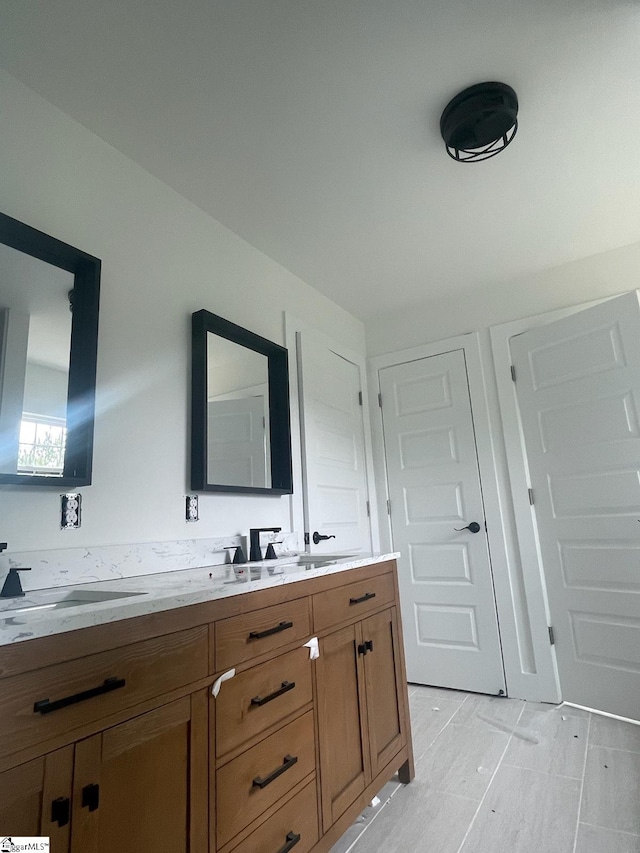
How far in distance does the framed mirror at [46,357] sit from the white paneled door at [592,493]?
2.39 metres

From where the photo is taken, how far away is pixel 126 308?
1761 millimetres

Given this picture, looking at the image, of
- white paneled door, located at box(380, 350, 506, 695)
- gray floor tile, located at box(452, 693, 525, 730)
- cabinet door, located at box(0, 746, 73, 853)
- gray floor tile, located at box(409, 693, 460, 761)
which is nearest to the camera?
cabinet door, located at box(0, 746, 73, 853)

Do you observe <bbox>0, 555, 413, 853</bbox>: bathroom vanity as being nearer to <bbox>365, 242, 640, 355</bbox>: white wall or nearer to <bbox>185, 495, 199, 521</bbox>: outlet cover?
<bbox>185, 495, 199, 521</bbox>: outlet cover

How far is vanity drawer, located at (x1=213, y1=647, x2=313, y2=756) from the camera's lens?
3.73 ft

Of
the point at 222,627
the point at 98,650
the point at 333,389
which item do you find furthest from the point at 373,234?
the point at 98,650

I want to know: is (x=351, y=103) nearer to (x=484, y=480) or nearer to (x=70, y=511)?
(x=70, y=511)

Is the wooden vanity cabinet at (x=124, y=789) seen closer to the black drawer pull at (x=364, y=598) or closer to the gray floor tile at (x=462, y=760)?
the black drawer pull at (x=364, y=598)

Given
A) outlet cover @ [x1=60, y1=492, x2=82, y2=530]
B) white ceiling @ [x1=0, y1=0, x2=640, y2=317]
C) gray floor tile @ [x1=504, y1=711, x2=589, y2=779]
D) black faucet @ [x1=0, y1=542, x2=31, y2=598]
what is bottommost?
gray floor tile @ [x1=504, y1=711, x2=589, y2=779]

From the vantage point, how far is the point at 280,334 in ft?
8.53

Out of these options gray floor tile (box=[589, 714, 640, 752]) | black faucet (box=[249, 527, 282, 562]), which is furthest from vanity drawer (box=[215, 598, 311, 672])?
gray floor tile (box=[589, 714, 640, 752])

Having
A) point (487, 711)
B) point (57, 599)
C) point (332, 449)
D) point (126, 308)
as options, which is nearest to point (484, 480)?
point (332, 449)

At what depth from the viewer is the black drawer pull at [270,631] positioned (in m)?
1.25

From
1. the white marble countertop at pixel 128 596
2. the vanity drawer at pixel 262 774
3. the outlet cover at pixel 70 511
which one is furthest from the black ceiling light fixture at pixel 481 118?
the vanity drawer at pixel 262 774

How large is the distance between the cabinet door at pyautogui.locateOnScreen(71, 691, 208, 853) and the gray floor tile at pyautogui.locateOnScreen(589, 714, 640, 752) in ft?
6.28
